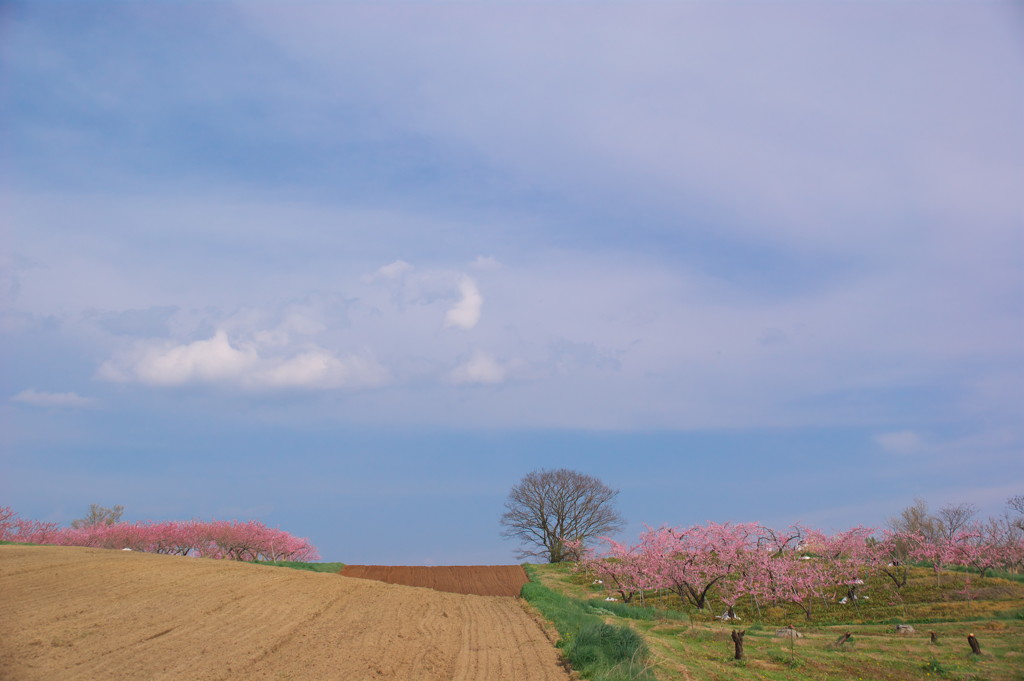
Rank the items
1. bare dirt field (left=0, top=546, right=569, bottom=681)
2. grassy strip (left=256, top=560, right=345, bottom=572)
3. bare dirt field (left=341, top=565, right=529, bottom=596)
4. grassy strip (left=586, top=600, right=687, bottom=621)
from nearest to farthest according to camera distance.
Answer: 1. bare dirt field (left=0, top=546, right=569, bottom=681)
2. grassy strip (left=586, top=600, right=687, bottom=621)
3. bare dirt field (left=341, top=565, right=529, bottom=596)
4. grassy strip (left=256, top=560, right=345, bottom=572)

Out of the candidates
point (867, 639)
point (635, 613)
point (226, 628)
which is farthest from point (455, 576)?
point (867, 639)

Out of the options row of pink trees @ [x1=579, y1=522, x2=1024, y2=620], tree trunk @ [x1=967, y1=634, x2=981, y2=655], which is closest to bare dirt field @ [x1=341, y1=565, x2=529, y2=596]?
row of pink trees @ [x1=579, y1=522, x2=1024, y2=620]

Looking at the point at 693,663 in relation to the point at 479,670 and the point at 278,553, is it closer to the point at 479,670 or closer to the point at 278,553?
the point at 479,670

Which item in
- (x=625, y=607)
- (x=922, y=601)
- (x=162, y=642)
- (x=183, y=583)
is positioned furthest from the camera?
(x=922, y=601)

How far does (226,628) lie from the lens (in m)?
18.0

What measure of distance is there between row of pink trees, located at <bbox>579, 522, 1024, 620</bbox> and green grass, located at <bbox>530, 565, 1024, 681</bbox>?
973mm

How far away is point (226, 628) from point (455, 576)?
2757cm

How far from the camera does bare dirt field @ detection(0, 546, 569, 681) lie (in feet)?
46.7

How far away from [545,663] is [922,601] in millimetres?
22739

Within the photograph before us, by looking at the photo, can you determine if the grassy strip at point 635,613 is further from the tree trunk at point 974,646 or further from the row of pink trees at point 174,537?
the row of pink trees at point 174,537

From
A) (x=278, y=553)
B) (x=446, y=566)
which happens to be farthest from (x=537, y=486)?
(x=278, y=553)

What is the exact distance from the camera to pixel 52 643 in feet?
49.0

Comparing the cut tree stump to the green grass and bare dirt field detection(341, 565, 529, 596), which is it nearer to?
the green grass

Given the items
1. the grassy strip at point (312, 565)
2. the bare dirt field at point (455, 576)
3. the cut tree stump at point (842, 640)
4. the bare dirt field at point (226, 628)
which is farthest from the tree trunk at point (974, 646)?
the grassy strip at point (312, 565)
